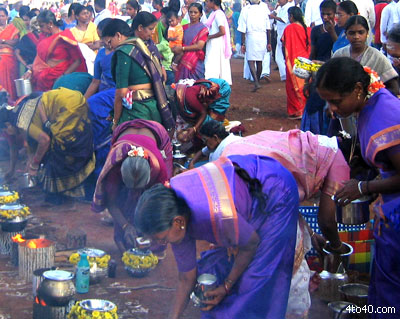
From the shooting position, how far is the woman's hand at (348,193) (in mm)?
3121

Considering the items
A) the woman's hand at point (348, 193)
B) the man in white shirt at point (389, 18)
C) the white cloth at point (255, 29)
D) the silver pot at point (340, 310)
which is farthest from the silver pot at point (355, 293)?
the white cloth at point (255, 29)

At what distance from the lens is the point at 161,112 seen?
20.5 feet

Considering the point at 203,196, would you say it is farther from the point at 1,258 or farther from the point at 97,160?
the point at 97,160

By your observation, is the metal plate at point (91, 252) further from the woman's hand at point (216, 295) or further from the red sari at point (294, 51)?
the red sari at point (294, 51)

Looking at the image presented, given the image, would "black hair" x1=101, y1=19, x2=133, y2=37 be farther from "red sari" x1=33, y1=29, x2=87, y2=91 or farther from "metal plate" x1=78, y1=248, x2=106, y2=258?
"metal plate" x1=78, y1=248, x2=106, y2=258

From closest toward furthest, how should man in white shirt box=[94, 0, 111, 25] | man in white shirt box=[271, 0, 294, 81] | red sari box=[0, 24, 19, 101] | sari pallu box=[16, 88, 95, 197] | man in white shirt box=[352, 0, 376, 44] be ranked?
sari pallu box=[16, 88, 95, 197]
man in white shirt box=[352, 0, 376, 44]
red sari box=[0, 24, 19, 101]
man in white shirt box=[94, 0, 111, 25]
man in white shirt box=[271, 0, 294, 81]

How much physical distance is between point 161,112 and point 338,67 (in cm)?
342

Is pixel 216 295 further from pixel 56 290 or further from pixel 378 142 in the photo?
pixel 56 290

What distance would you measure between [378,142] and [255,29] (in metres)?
10.3

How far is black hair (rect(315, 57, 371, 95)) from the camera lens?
298cm

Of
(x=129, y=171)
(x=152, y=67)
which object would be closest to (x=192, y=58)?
(x=152, y=67)

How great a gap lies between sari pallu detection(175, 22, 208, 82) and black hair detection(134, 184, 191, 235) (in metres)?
7.01

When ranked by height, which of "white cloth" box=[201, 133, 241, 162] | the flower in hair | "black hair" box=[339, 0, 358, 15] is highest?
"black hair" box=[339, 0, 358, 15]

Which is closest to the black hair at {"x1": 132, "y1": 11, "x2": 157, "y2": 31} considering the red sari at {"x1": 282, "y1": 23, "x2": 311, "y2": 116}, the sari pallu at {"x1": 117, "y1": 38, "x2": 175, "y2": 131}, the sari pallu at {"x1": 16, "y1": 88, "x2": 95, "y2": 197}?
the sari pallu at {"x1": 117, "y1": 38, "x2": 175, "y2": 131}
